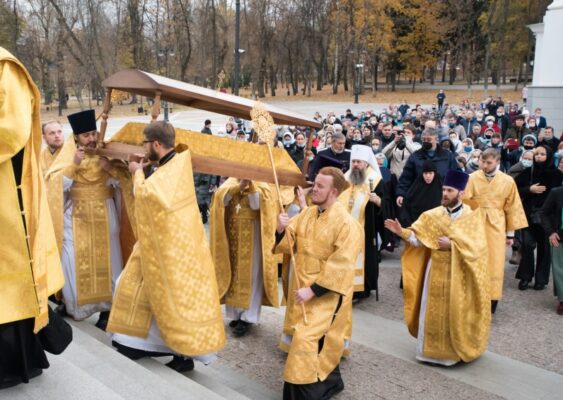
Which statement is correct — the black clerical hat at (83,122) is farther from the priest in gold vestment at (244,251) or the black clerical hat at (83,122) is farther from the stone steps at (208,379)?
the stone steps at (208,379)

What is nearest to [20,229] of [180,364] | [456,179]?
[180,364]

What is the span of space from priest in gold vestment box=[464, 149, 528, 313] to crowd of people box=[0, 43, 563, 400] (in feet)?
0.06

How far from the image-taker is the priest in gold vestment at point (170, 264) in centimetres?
424

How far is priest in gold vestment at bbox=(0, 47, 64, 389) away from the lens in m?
3.08

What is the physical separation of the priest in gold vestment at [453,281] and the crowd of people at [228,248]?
0.04ft

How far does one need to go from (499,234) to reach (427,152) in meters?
2.07

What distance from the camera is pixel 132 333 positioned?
456cm

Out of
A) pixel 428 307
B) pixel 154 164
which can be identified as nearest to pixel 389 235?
pixel 428 307

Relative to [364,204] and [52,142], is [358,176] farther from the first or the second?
[52,142]

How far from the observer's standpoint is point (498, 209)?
7.48 metres

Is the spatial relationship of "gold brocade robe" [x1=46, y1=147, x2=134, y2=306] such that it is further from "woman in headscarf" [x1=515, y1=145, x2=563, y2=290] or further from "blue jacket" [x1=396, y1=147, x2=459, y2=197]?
"woman in headscarf" [x1=515, y1=145, x2=563, y2=290]

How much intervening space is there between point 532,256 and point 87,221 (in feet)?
19.2

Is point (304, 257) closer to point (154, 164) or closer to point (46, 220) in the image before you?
point (154, 164)

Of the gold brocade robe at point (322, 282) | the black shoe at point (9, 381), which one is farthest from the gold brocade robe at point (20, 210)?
the gold brocade robe at point (322, 282)
